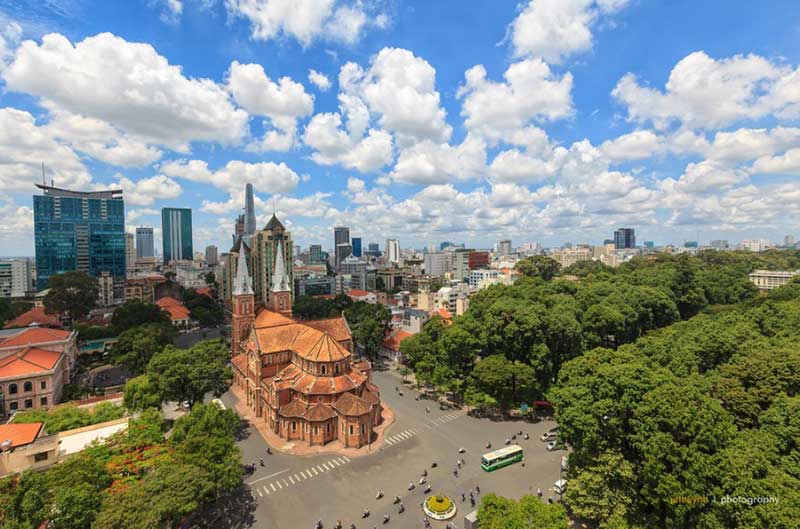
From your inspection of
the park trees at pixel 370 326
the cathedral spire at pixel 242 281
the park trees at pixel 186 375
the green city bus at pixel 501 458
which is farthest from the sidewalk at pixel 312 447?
the park trees at pixel 370 326

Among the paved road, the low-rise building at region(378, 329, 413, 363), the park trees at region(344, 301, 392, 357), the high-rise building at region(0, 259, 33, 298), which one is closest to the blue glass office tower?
the high-rise building at region(0, 259, 33, 298)

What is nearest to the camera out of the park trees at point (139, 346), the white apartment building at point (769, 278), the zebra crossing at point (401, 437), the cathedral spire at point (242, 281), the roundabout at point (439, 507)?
the roundabout at point (439, 507)

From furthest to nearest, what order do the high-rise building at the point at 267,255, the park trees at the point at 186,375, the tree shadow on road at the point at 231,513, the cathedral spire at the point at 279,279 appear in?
1. the high-rise building at the point at 267,255
2. the cathedral spire at the point at 279,279
3. the park trees at the point at 186,375
4. the tree shadow on road at the point at 231,513

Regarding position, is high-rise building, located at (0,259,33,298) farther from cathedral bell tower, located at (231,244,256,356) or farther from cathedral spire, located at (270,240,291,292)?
cathedral spire, located at (270,240,291,292)

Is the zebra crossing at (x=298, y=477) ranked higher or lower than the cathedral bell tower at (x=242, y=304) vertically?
lower

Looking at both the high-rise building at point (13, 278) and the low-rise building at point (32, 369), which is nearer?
the low-rise building at point (32, 369)

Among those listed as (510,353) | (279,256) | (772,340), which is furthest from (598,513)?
(279,256)

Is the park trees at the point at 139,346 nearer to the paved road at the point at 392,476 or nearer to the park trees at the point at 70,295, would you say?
the paved road at the point at 392,476

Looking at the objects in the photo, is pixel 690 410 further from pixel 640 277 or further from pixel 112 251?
pixel 112 251
